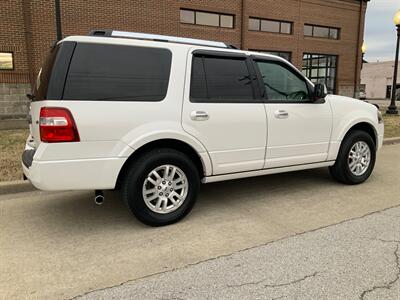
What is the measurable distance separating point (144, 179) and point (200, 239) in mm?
837

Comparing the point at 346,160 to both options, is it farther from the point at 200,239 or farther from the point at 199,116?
the point at 200,239

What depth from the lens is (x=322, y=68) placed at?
2250 cm

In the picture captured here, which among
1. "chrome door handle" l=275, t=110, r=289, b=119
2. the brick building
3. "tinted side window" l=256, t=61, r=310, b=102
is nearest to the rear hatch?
"tinted side window" l=256, t=61, r=310, b=102

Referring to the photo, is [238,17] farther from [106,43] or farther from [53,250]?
[53,250]

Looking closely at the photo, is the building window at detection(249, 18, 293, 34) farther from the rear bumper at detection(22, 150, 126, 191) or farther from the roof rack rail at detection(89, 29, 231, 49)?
the rear bumper at detection(22, 150, 126, 191)

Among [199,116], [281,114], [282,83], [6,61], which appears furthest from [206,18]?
[199,116]

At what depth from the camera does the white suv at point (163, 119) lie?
11.2 feet

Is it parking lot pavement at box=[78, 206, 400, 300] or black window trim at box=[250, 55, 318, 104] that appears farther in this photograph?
black window trim at box=[250, 55, 318, 104]

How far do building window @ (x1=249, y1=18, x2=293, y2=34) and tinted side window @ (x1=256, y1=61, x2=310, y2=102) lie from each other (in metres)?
14.7

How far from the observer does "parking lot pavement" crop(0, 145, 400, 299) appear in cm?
287

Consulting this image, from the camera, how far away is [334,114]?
16.8 feet

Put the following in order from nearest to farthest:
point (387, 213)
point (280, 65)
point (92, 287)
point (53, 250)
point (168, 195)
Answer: point (92, 287)
point (53, 250)
point (168, 195)
point (387, 213)
point (280, 65)

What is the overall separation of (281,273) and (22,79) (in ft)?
43.2

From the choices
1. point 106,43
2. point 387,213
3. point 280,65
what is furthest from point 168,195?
point 387,213
